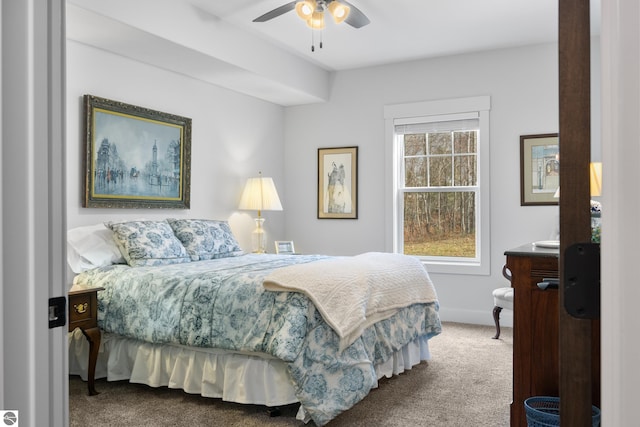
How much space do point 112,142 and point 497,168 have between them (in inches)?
137

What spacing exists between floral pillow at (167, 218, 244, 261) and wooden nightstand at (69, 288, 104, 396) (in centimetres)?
93

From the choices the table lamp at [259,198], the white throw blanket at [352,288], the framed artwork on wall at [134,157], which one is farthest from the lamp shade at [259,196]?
the white throw blanket at [352,288]

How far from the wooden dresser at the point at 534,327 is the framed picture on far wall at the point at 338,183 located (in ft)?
11.9

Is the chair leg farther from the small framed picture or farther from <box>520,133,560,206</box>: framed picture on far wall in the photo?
the small framed picture

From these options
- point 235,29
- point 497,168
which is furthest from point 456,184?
point 235,29

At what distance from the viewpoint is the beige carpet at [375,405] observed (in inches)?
108

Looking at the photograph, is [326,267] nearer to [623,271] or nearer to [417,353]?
[417,353]

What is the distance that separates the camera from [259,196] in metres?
5.26

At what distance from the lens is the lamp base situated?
539 centimetres

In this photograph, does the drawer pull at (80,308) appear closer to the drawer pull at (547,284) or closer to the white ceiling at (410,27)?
the white ceiling at (410,27)

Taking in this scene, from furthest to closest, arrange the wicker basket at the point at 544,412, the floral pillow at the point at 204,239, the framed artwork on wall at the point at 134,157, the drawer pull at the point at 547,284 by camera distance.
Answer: the floral pillow at the point at 204,239 → the framed artwork on wall at the point at 134,157 → the wicker basket at the point at 544,412 → the drawer pull at the point at 547,284

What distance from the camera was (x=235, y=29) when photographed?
Result: 4.47m

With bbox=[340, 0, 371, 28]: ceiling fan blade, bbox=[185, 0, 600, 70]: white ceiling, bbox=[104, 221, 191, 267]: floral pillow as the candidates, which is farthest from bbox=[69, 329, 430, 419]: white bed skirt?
bbox=[185, 0, 600, 70]: white ceiling

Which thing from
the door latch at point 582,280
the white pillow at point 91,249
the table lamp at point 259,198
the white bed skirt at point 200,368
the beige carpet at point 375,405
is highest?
the table lamp at point 259,198
